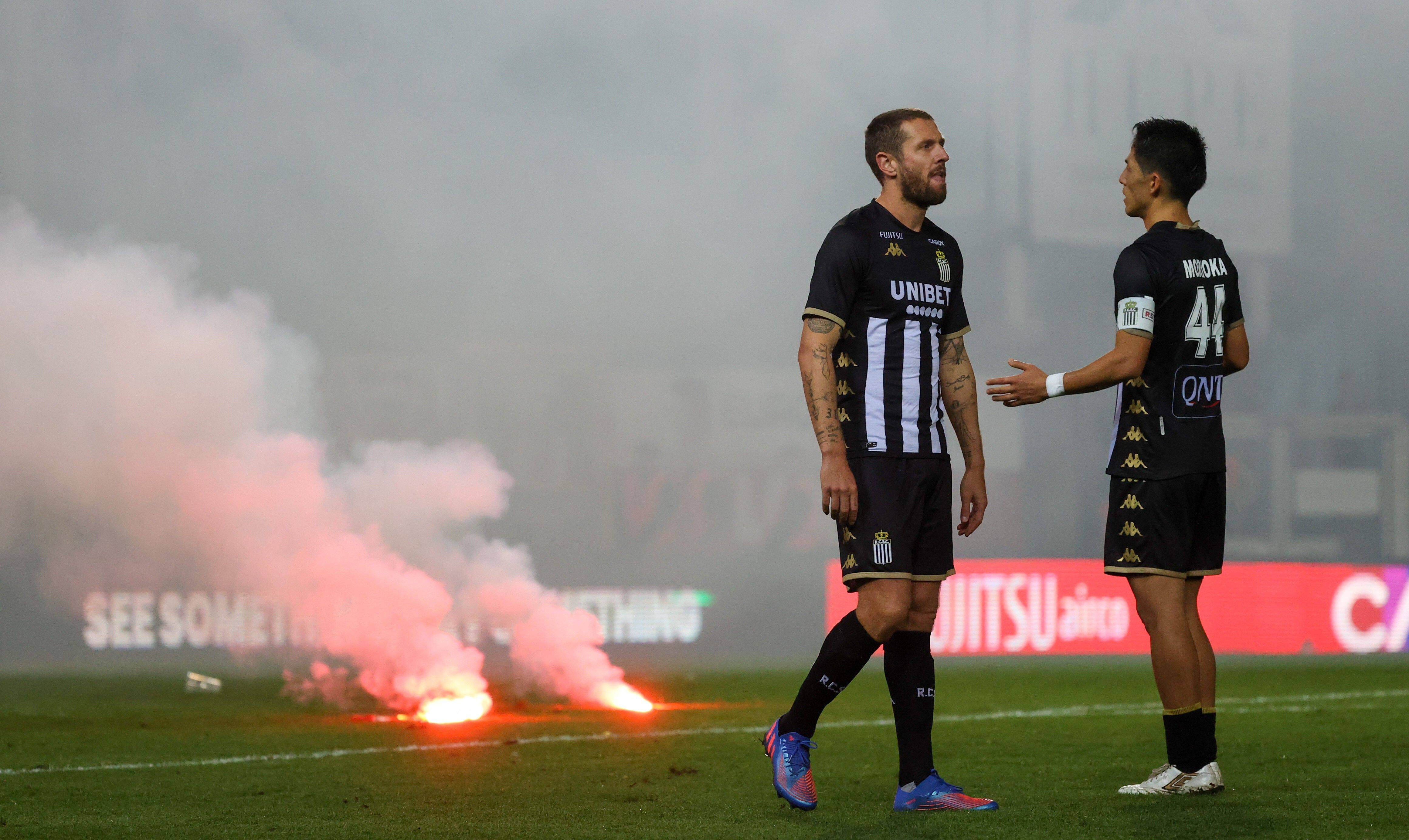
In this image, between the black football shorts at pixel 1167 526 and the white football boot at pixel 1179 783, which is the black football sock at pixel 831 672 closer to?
the black football shorts at pixel 1167 526

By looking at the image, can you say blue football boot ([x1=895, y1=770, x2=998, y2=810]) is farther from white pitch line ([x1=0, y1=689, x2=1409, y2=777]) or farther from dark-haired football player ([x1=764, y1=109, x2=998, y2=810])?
white pitch line ([x1=0, y1=689, x2=1409, y2=777])

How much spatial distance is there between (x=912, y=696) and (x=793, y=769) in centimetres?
36

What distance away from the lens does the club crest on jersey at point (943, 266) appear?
143 inches

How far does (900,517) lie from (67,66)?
877 cm

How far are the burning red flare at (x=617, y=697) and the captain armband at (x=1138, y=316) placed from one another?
14.1ft

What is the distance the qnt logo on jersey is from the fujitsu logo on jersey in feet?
0.78

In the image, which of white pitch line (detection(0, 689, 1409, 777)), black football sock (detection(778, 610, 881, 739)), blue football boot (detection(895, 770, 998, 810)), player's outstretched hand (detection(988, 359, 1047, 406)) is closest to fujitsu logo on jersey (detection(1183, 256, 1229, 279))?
player's outstretched hand (detection(988, 359, 1047, 406))

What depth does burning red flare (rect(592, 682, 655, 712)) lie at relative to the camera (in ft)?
24.4

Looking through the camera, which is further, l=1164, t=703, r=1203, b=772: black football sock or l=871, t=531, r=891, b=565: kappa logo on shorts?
l=1164, t=703, r=1203, b=772: black football sock

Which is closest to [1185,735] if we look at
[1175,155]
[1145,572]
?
[1145,572]

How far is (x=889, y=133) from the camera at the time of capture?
3656mm

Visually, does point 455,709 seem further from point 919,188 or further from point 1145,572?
point 919,188

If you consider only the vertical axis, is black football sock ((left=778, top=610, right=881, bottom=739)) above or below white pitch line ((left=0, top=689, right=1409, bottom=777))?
above

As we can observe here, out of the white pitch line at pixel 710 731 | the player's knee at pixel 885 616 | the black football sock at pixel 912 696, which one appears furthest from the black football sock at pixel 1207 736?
the white pitch line at pixel 710 731
